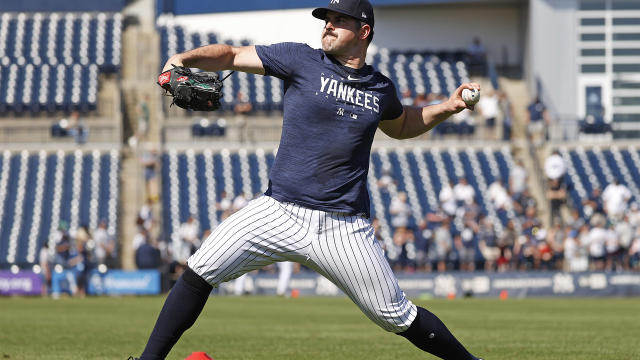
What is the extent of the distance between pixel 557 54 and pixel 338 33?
101ft

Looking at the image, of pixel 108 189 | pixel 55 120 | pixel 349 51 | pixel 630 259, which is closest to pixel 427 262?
pixel 630 259

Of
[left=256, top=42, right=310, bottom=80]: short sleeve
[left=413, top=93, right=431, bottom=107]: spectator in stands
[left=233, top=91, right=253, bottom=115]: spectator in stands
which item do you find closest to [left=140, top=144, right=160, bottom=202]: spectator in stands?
[left=233, top=91, right=253, bottom=115]: spectator in stands

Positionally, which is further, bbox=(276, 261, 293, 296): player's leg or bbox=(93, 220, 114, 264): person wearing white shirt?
bbox=(93, 220, 114, 264): person wearing white shirt

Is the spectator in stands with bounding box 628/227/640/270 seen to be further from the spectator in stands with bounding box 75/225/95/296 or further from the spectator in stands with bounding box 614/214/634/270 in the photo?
the spectator in stands with bounding box 75/225/95/296

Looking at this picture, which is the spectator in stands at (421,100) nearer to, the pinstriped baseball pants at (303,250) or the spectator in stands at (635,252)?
the spectator in stands at (635,252)

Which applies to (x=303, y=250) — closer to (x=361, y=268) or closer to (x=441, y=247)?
(x=361, y=268)

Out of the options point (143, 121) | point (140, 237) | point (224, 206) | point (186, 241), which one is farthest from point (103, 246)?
point (143, 121)

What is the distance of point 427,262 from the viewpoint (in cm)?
2778

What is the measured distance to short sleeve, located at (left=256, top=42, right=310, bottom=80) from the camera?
21.5 feet

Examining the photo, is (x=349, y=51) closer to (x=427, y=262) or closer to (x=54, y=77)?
(x=427, y=262)

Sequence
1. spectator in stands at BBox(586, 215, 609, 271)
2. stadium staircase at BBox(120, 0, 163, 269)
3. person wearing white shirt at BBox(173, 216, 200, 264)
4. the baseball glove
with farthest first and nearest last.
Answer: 1. stadium staircase at BBox(120, 0, 163, 269)
2. spectator in stands at BBox(586, 215, 609, 271)
3. person wearing white shirt at BBox(173, 216, 200, 264)
4. the baseball glove

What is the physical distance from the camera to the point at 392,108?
695cm

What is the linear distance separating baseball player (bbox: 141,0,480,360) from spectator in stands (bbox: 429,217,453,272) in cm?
2114

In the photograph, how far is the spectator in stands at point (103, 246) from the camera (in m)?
27.1
